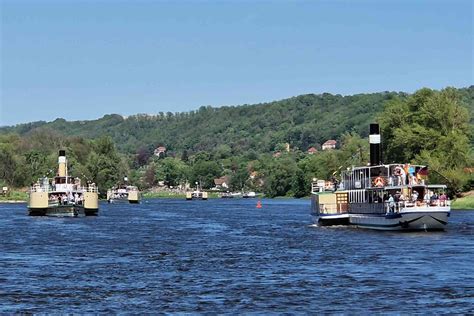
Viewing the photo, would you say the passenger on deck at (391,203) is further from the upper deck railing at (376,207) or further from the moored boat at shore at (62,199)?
the moored boat at shore at (62,199)

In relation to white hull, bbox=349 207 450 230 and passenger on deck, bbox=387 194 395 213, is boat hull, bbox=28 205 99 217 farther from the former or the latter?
passenger on deck, bbox=387 194 395 213

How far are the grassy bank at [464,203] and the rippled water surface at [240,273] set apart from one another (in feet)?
214

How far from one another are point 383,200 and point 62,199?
61777 mm

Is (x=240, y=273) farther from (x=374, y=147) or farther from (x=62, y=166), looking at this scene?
(x=62, y=166)

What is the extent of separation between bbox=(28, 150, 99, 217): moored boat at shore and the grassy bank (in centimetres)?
5850

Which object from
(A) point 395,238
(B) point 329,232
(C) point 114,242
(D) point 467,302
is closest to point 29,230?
(C) point 114,242

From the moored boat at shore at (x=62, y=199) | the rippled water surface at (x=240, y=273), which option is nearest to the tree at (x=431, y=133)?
the moored boat at shore at (x=62, y=199)

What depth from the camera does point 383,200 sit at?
90.1 metres

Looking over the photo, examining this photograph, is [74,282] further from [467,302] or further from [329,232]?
[329,232]

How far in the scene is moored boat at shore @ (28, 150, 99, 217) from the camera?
136 meters

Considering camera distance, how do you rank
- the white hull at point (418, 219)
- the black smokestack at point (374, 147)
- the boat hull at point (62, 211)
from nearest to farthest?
1. the white hull at point (418, 219)
2. the black smokestack at point (374, 147)
3. the boat hull at point (62, 211)

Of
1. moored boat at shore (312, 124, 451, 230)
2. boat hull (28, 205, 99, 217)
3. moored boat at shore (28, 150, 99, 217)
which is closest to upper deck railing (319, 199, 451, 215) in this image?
moored boat at shore (312, 124, 451, 230)

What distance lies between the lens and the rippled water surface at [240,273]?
41.6m

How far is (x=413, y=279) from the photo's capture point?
49.6 metres
